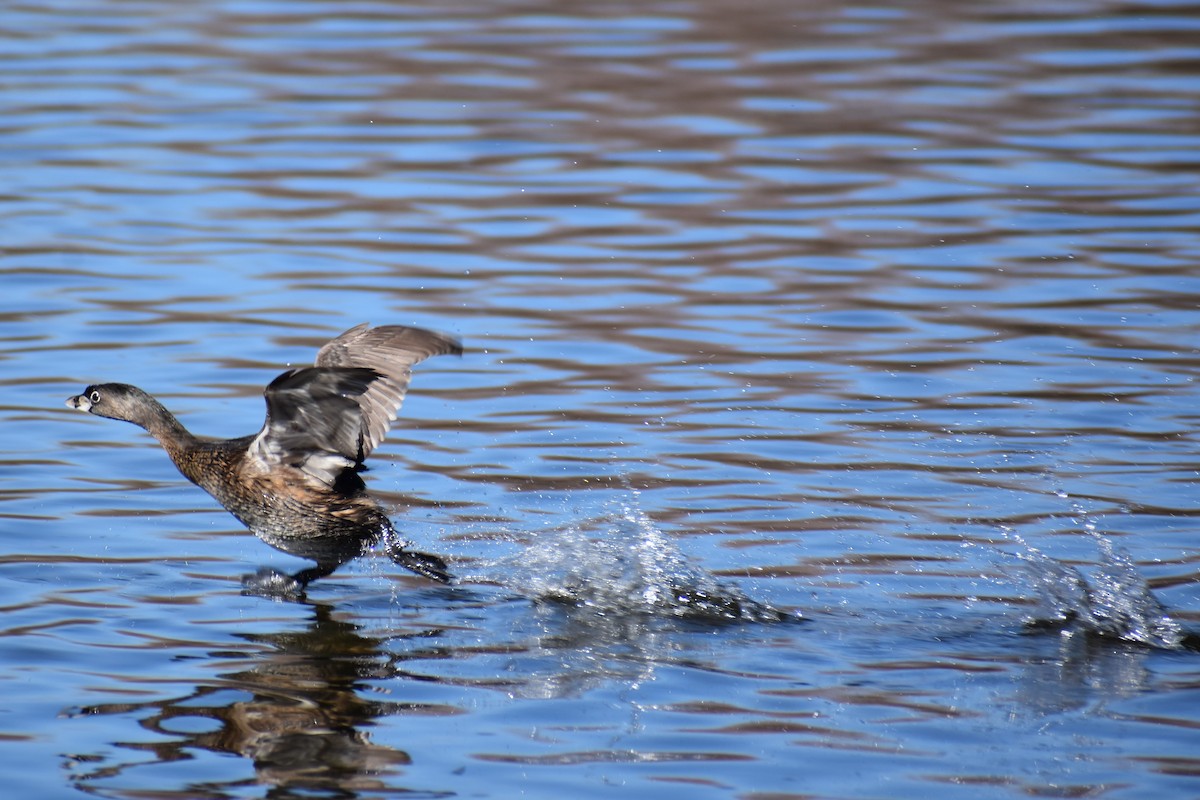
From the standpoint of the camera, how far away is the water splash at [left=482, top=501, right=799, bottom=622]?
680cm

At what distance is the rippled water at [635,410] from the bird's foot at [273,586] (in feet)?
0.55

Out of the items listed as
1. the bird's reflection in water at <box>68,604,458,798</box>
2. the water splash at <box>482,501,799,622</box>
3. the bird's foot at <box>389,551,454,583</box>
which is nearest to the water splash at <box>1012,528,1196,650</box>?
the water splash at <box>482,501,799,622</box>

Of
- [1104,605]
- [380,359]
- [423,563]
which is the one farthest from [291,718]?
[1104,605]

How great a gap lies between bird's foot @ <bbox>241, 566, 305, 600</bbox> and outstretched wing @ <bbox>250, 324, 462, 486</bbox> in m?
0.42

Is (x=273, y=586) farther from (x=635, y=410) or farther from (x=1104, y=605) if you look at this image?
(x=1104, y=605)

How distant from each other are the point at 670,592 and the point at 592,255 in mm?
5196

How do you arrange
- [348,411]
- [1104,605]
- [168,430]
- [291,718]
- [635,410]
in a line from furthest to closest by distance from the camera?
[635,410] < [168,430] < [348,411] < [1104,605] < [291,718]

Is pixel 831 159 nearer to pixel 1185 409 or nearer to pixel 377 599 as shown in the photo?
pixel 1185 409

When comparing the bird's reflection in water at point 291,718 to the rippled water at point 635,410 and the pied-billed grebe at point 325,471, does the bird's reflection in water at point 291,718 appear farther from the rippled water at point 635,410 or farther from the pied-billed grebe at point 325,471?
the pied-billed grebe at point 325,471

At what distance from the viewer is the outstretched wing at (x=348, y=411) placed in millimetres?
6836

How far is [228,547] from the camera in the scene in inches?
300

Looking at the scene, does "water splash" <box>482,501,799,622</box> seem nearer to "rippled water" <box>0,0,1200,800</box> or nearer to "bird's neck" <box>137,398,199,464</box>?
"rippled water" <box>0,0,1200,800</box>

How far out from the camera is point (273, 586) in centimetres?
698

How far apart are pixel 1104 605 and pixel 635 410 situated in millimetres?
3199
